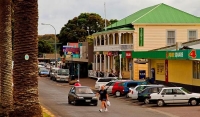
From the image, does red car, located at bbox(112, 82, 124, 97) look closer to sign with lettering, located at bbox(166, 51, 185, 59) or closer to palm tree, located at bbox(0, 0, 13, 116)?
sign with lettering, located at bbox(166, 51, 185, 59)

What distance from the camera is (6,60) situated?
19.9 metres

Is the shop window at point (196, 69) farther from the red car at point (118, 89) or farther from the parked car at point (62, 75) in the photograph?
the parked car at point (62, 75)

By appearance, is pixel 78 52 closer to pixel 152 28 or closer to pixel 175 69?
pixel 152 28

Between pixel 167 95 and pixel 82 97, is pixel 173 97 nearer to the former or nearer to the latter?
pixel 167 95

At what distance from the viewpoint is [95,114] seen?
88.5ft

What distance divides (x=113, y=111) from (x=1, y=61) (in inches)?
429

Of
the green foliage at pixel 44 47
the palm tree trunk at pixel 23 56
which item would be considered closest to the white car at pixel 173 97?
the palm tree trunk at pixel 23 56

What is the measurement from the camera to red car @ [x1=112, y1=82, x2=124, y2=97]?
42.4m

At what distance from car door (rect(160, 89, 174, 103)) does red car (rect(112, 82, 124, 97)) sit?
9598mm

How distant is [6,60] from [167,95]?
51.9 ft

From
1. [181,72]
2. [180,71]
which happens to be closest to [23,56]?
[181,72]

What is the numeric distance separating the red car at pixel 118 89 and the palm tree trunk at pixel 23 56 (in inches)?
1157

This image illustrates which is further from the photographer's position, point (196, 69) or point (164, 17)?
point (164, 17)

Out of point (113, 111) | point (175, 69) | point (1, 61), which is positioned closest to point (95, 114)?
point (113, 111)
